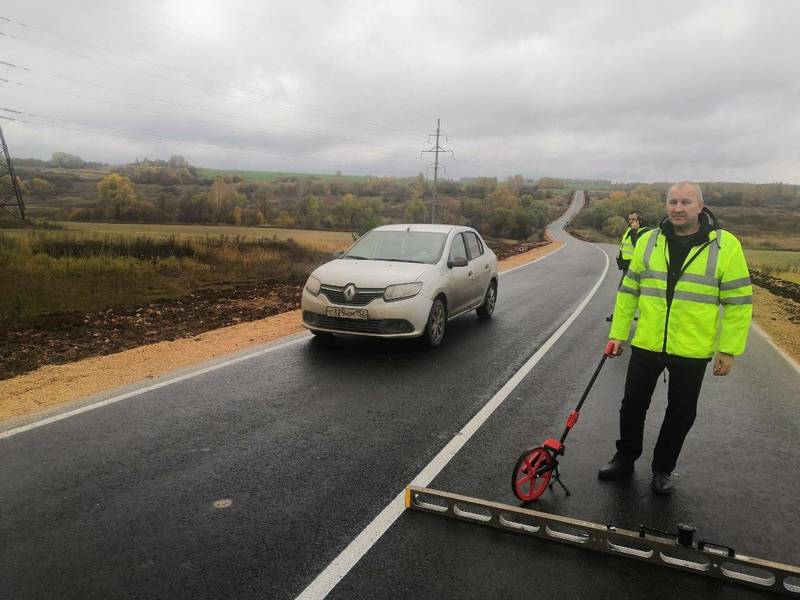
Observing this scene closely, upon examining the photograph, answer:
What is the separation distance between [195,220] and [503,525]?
5730 cm

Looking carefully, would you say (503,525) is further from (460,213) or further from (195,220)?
(460,213)

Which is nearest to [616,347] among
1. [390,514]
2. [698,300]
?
[698,300]

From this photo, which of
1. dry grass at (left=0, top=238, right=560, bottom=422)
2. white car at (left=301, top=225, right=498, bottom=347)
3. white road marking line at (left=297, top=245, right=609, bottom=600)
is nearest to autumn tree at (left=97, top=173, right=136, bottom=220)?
dry grass at (left=0, top=238, right=560, bottom=422)

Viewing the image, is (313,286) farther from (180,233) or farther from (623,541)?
(180,233)

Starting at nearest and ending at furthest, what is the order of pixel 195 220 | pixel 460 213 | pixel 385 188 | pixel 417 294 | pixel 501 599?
pixel 501 599 < pixel 417 294 < pixel 195 220 < pixel 460 213 < pixel 385 188

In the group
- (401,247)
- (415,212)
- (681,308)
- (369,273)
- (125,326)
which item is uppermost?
(681,308)

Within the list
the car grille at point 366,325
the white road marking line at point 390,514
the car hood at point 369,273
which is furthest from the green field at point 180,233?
the white road marking line at point 390,514

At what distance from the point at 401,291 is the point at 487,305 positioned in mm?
3316

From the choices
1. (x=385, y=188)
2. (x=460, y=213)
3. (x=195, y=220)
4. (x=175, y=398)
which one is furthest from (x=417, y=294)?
(x=385, y=188)

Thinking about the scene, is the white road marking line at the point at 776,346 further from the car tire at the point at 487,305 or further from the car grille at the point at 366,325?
the car grille at the point at 366,325

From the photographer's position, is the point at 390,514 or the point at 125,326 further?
the point at 125,326

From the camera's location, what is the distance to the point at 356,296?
22.9 feet

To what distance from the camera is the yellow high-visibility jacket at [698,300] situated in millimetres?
3373

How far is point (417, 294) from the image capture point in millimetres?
7137
